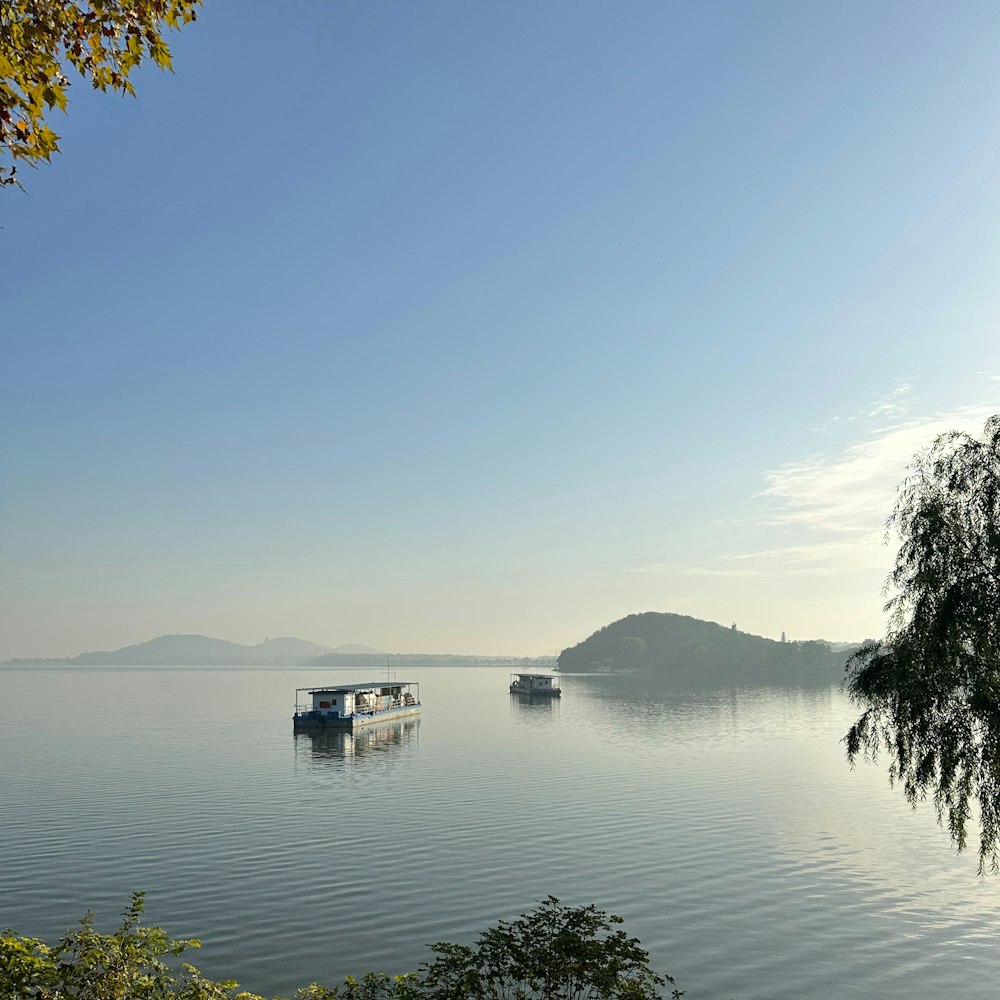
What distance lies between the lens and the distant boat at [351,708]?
109 metres

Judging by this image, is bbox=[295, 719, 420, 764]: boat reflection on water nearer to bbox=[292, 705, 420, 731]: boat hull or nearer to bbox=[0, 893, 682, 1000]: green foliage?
bbox=[292, 705, 420, 731]: boat hull

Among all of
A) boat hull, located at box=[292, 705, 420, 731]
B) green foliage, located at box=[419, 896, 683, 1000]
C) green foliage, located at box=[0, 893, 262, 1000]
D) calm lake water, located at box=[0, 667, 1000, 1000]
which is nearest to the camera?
green foliage, located at box=[0, 893, 262, 1000]

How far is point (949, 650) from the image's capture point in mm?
20766

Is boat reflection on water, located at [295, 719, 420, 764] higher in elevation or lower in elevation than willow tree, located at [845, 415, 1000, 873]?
lower

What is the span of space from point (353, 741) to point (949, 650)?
3589 inches

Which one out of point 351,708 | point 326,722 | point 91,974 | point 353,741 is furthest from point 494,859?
point 351,708

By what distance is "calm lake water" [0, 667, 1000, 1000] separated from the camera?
29922 millimetres

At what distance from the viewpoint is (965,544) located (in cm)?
2144

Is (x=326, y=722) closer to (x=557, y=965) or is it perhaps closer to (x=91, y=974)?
(x=557, y=965)

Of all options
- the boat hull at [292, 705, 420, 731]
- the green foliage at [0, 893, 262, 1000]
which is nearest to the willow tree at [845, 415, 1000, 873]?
the green foliage at [0, 893, 262, 1000]

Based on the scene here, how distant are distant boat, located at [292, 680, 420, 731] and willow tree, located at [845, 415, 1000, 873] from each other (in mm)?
96625

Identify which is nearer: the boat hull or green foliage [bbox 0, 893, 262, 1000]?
green foliage [bbox 0, 893, 262, 1000]

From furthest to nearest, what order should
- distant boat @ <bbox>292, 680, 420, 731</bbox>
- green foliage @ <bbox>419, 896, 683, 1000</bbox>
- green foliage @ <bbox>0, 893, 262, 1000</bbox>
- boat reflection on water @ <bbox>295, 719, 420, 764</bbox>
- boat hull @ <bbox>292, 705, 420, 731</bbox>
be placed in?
distant boat @ <bbox>292, 680, 420, 731</bbox> → boat hull @ <bbox>292, 705, 420, 731</bbox> → boat reflection on water @ <bbox>295, 719, 420, 764</bbox> → green foliage @ <bbox>419, 896, 683, 1000</bbox> → green foliage @ <bbox>0, 893, 262, 1000</bbox>

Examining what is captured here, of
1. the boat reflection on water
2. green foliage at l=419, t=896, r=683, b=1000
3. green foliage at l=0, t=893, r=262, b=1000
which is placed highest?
green foliage at l=0, t=893, r=262, b=1000
